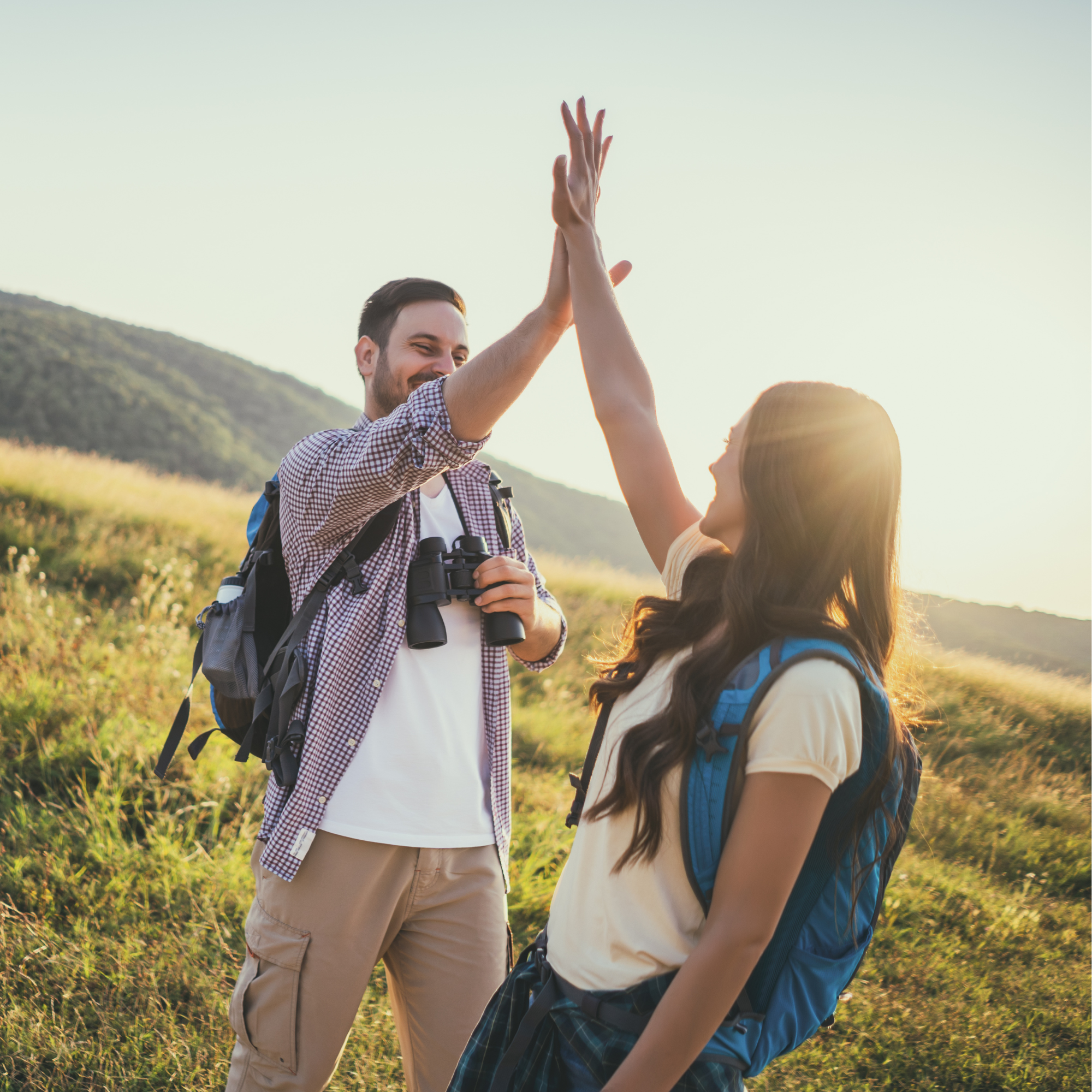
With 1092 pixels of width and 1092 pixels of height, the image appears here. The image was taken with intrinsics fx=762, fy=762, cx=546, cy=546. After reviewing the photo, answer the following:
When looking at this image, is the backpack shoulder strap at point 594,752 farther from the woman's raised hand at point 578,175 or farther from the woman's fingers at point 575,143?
the woman's fingers at point 575,143

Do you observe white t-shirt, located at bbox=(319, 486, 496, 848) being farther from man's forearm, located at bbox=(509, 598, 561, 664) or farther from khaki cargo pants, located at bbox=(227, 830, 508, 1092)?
man's forearm, located at bbox=(509, 598, 561, 664)

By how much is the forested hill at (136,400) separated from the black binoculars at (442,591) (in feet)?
131

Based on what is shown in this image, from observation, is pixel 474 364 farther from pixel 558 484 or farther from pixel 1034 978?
pixel 558 484

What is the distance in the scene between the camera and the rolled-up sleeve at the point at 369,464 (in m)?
1.72

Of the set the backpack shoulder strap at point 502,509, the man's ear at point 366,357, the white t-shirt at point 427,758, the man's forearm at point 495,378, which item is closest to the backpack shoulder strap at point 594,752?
the white t-shirt at point 427,758

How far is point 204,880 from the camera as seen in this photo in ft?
12.6

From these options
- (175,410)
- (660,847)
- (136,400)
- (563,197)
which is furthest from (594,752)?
(175,410)

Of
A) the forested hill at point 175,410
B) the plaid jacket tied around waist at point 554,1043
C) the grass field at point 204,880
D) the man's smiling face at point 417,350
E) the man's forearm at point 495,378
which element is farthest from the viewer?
the forested hill at point 175,410

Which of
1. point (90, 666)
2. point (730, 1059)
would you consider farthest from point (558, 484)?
point (730, 1059)

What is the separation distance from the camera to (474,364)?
1689 millimetres

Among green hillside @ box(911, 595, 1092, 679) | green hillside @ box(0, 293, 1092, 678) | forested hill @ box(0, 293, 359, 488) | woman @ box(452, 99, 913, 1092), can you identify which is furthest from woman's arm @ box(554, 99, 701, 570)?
forested hill @ box(0, 293, 359, 488)

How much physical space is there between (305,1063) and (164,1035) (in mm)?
1465

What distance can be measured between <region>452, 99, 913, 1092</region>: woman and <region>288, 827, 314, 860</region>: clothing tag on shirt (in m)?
0.62

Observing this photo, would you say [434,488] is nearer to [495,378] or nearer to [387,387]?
[387,387]
